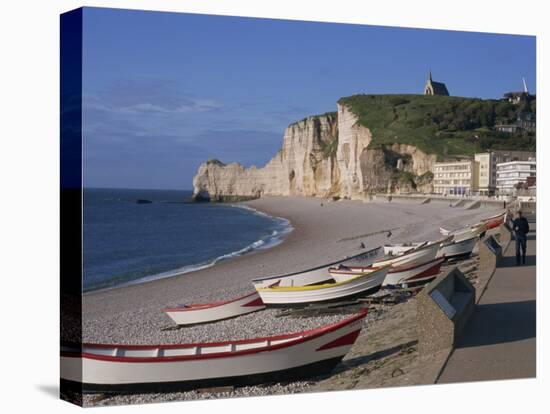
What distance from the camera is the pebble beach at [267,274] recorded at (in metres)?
8.03

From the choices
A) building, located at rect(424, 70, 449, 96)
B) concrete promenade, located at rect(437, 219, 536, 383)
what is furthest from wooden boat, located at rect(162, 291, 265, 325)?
building, located at rect(424, 70, 449, 96)

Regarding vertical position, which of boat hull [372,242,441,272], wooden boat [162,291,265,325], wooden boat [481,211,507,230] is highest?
wooden boat [481,211,507,230]

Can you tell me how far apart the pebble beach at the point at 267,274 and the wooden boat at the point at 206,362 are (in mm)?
128

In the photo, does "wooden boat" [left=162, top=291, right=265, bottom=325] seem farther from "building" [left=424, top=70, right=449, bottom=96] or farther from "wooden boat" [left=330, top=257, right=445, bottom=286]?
"building" [left=424, top=70, right=449, bottom=96]

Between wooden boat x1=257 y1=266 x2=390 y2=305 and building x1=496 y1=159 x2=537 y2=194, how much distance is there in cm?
232

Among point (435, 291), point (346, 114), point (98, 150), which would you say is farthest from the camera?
point (346, 114)

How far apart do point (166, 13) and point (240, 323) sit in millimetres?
3804

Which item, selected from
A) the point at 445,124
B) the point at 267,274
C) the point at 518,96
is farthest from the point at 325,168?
the point at 518,96

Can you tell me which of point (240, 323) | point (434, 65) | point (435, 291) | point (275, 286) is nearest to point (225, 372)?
point (240, 323)

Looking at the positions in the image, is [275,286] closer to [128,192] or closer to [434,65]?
[128,192]

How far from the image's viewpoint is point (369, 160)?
10.3m

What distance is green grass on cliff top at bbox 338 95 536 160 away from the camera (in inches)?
396

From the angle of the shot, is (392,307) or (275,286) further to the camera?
(392,307)

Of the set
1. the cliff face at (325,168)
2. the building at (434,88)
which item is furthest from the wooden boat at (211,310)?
the building at (434,88)
